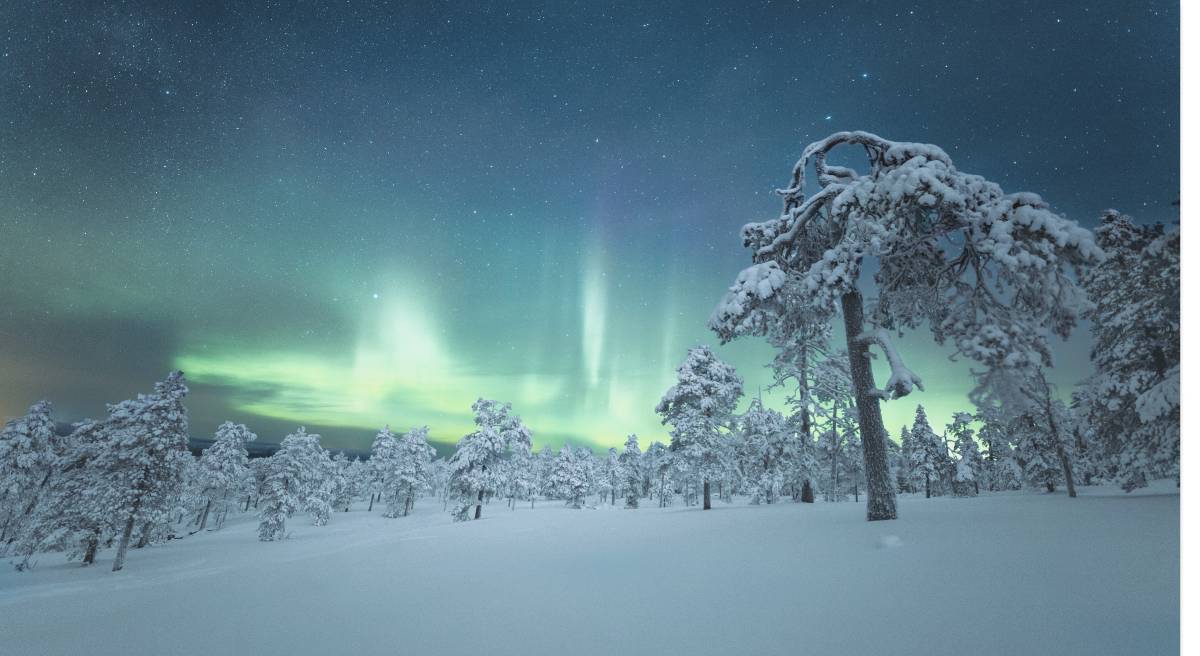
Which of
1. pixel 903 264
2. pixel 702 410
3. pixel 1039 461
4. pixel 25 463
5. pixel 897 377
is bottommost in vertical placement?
pixel 25 463

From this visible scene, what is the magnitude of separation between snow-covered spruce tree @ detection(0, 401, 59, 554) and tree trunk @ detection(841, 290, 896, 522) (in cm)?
Answer: 5820

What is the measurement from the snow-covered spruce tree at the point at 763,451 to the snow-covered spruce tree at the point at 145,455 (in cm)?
3626

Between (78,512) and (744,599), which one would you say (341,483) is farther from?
(744,599)

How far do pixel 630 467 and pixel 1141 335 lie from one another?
265 ft

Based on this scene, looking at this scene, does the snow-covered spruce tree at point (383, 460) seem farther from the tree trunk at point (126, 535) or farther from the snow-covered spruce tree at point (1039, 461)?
the snow-covered spruce tree at point (1039, 461)

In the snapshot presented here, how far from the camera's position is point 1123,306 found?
7.47 meters

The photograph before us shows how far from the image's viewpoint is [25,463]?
34906mm

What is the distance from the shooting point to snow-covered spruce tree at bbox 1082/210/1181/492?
4586 mm

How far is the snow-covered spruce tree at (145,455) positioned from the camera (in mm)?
26797

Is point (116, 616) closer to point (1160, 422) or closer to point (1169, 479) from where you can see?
point (1160, 422)

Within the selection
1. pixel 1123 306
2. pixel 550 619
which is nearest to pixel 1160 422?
pixel 1123 306

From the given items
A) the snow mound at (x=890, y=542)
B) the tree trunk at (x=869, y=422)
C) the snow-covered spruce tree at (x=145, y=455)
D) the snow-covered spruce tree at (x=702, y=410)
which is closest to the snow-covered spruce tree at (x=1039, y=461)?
the snow-covered spruce tree at (x=702, y=410)

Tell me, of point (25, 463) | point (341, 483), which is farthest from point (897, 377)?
point (341, 483)

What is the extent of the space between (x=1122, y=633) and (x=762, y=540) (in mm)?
4955
